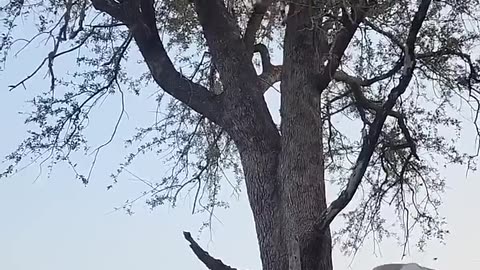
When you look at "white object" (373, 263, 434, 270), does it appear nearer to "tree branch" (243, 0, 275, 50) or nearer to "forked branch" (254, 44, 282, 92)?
"forked branch" (254, 44, 282, 92)

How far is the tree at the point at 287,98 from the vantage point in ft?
9.75

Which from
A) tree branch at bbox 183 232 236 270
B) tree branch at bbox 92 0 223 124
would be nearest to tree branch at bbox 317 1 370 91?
tree branch at bbox 92 0 223 124

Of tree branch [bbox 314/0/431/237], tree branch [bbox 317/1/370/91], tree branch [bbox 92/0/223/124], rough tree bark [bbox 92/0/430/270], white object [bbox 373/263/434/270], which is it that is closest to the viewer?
tree branch [bbox 314/0/431/237]

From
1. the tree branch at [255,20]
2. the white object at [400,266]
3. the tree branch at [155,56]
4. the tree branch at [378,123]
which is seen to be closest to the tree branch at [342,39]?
the tree branch at [378,123]

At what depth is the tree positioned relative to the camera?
2.97m

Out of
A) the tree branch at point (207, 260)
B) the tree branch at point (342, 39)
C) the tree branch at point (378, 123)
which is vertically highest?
the tree branch at point (342, 39)

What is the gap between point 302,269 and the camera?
2752mm

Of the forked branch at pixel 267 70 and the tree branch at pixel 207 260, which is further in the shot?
the forked branch at pixel 267 70

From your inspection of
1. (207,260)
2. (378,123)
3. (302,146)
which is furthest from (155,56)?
(378,123)

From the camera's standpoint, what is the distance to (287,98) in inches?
126

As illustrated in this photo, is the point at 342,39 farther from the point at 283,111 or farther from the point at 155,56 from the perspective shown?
the point at 155,56

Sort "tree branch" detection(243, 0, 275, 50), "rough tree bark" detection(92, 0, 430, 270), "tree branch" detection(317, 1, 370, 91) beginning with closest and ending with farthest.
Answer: "rough tree bark" detection(92, 0, 430, 270) → "tree branch" detection(317, 1, 370, 91) → "tree branch" detection(243, 0, 275, 50)

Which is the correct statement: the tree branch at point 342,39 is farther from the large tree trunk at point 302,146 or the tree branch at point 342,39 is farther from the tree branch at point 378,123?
the tree branch at point 378,123

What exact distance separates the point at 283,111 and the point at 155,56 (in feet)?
2.29
